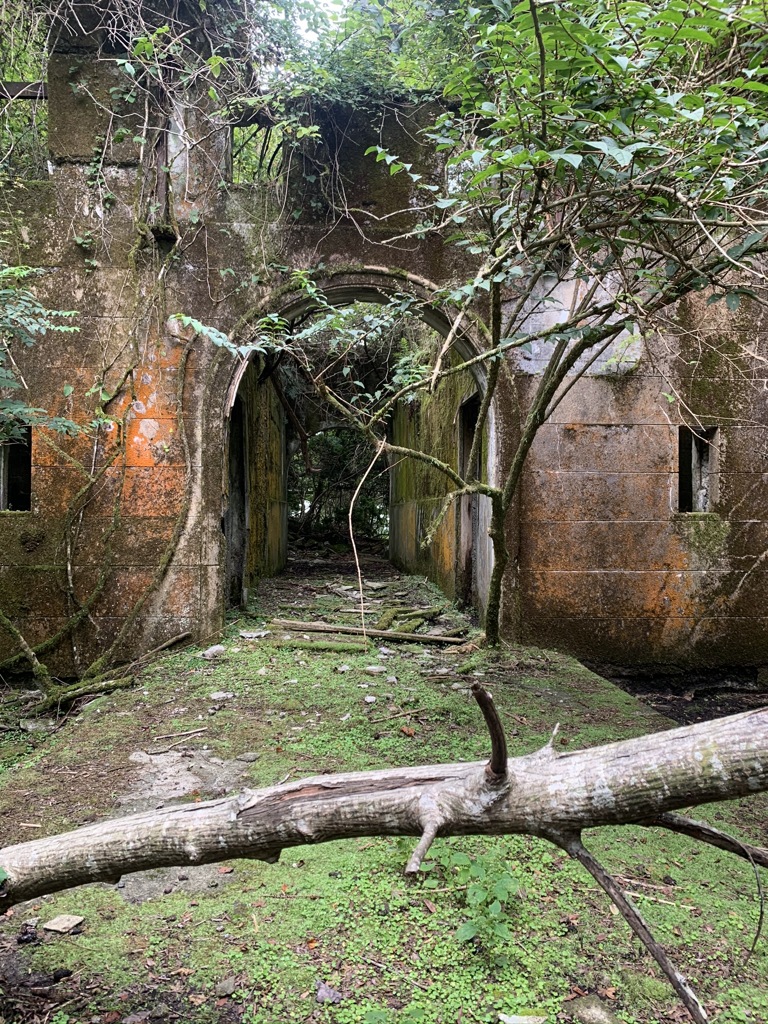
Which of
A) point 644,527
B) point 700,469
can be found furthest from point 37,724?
point 700,469

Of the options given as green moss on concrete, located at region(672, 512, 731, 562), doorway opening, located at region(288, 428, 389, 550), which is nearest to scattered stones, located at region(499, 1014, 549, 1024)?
green moss on concrete, located at region(672, 512, 731, 562)

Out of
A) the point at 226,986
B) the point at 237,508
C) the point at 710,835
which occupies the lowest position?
the point at 226,986

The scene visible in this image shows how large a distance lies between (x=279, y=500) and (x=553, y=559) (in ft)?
23.7

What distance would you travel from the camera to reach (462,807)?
5.03 feet

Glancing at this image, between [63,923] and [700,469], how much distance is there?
570cm

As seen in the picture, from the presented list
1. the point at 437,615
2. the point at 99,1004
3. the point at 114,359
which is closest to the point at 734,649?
the point at 437,615

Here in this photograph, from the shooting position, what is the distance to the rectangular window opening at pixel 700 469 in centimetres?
571

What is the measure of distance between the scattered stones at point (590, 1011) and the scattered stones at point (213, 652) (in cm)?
393

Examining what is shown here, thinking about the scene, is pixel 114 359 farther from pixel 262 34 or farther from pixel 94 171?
pixel 262 34

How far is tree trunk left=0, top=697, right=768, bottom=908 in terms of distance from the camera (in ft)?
4.25

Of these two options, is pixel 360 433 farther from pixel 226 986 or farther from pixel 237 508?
pixel 226 986

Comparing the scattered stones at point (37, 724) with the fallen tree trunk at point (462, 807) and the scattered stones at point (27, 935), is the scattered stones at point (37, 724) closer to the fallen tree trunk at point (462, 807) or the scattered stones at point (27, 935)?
the scattered stones at point (27, 935)

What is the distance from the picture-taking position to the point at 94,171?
211 inches

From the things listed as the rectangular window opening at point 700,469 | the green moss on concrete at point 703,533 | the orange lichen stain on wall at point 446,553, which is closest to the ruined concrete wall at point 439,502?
the orange lichen stain on wall at point 446,553
